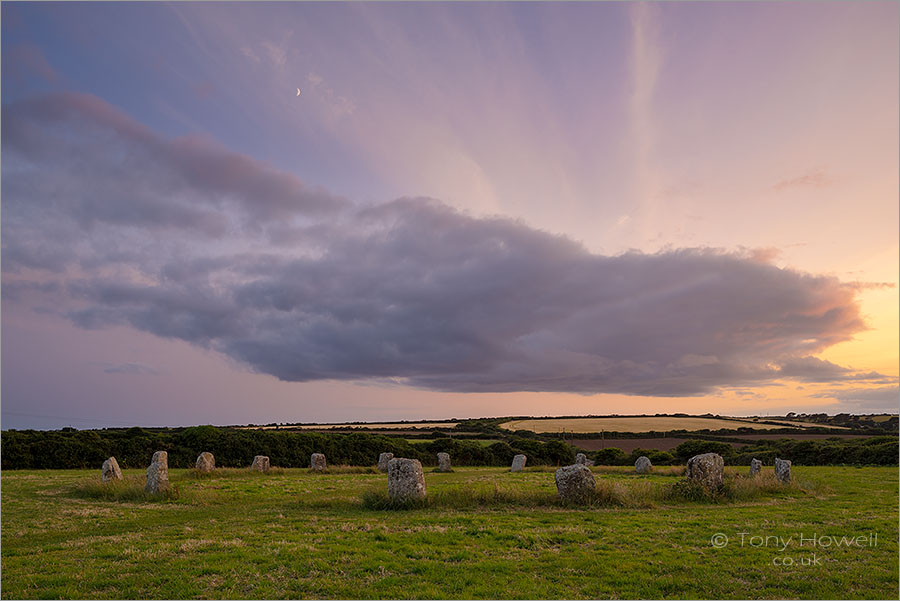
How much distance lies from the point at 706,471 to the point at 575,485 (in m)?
5.25

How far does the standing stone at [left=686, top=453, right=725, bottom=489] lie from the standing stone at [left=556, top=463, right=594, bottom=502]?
412 cm

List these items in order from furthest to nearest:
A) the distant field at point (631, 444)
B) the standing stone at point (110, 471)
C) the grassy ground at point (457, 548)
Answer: the distant field at point (631, 444) → the standing stone at point (110, 471) → the grassy ground at point (457, 548)

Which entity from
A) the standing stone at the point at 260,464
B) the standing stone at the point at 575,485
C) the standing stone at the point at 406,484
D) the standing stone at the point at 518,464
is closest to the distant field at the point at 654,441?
the standing stone at the point at 518,464

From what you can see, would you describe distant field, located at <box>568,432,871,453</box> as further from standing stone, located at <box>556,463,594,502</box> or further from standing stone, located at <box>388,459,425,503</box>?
standing stone, located at <box>388,459,425,503</box>

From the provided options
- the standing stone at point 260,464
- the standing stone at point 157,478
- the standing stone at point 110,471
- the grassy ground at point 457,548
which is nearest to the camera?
the grassy ground at point 457,548

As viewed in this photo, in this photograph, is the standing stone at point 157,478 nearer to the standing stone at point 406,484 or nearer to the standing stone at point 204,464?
the standing stone at point 406,484

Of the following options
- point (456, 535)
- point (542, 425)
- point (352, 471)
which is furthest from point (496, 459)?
point (542, 425)

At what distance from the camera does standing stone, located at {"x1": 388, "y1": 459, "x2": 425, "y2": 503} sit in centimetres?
1694

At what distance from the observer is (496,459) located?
48.3 meters

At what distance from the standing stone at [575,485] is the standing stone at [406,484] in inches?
179

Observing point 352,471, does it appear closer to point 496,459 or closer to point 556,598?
point 496,459

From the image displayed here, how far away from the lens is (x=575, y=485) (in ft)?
57.2

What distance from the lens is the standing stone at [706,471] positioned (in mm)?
Result: 18906

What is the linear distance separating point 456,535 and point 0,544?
34.2 feet
